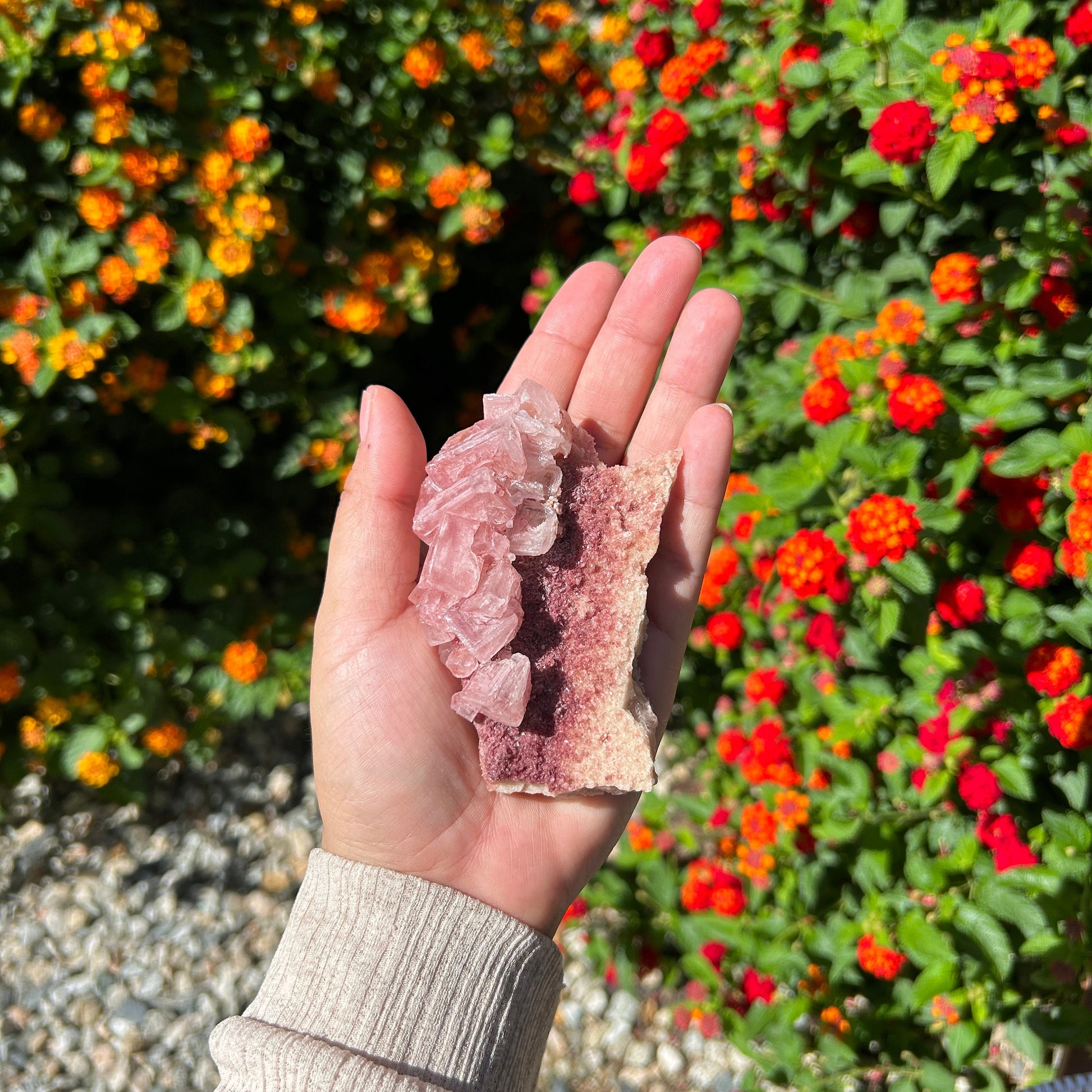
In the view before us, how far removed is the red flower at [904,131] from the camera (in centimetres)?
186

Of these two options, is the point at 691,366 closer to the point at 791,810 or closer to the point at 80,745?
the point at 791,810

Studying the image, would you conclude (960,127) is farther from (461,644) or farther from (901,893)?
(901,893)

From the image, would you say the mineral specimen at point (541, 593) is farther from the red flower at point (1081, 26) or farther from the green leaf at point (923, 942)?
the red flower at point (1081, 26)

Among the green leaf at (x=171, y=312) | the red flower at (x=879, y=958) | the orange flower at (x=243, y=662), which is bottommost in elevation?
the orange flower at (x=243, y=662)

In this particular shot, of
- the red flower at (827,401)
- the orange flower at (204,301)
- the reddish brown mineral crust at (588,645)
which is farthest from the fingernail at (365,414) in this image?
the orange flower at (204,301)

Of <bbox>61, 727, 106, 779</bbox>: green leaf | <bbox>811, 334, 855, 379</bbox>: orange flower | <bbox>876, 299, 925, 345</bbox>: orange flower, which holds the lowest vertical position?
<bbox>61, 727, 106, 779</bbox>: green leaf

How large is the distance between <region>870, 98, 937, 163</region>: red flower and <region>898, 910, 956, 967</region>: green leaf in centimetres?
162

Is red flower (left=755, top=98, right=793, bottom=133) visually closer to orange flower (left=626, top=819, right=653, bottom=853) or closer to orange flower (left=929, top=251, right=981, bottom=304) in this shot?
orange flower (left=929, top=251, right=981, bottom=304)

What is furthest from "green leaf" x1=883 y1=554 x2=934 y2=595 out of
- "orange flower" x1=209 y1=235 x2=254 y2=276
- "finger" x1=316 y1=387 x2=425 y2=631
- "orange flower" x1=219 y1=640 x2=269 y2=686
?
"orange flower" x1=219 y1=640 x2=269 y2=686

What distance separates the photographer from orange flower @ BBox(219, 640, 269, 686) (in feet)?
9.56

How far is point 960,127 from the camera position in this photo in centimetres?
181

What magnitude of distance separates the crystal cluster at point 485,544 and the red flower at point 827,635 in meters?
0.74

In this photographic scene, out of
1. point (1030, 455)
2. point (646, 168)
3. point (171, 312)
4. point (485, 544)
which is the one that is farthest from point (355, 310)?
point (1030, 455)

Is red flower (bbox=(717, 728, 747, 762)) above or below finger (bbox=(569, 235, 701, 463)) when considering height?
below
